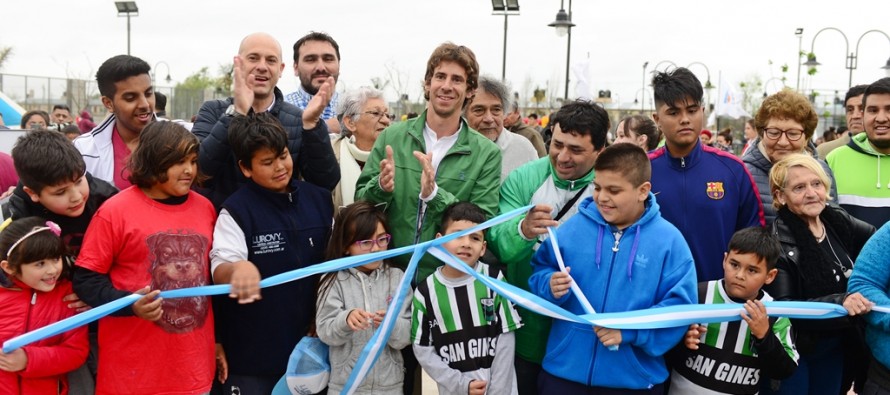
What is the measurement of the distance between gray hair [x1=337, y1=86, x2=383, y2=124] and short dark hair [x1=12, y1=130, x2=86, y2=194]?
6.22ft

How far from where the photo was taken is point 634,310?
3414mm

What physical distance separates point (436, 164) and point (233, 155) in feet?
3.62

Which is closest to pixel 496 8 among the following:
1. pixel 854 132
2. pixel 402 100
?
pixel 402 100

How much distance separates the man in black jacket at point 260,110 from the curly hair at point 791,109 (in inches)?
111

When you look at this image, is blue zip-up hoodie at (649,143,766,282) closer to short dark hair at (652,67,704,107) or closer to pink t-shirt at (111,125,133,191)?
short dark hair at (652,67,704,107)

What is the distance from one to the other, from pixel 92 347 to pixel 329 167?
4.92 feet

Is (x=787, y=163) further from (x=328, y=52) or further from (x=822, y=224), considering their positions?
(x=328, y=52)

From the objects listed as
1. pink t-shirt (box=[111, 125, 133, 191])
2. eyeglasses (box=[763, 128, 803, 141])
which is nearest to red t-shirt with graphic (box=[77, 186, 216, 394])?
pink t-shirt (box=[111, 125, 133, 191])

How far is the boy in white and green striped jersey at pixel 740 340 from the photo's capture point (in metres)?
3.48

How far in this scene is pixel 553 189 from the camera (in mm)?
3934

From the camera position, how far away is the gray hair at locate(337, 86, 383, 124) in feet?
16.1

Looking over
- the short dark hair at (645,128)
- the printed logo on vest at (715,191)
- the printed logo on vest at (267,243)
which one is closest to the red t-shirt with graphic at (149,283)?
the printed logo on vest at (267,243)

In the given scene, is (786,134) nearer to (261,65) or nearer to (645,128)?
(645,128)

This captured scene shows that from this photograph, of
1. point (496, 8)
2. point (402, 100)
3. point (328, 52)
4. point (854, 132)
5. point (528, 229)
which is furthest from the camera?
point (402, 100)
